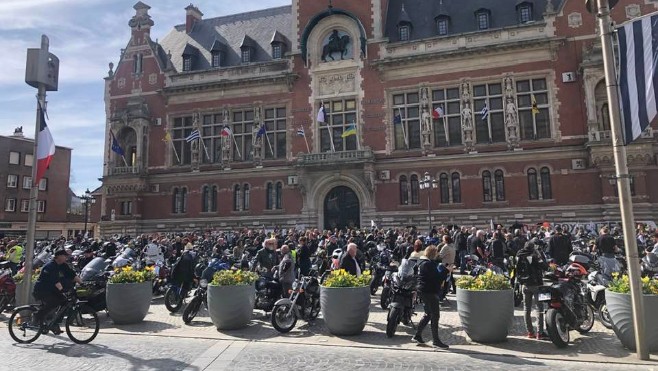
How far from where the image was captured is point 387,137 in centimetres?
3038

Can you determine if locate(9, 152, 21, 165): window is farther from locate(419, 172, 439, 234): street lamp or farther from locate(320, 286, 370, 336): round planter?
locate(320, 286, 370, 336): round planter

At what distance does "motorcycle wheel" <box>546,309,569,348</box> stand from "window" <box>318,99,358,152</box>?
23.6 meters

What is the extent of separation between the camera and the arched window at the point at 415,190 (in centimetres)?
2939

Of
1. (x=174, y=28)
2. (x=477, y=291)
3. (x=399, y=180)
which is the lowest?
(x=477, y=291)

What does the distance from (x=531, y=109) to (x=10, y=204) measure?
55042mm

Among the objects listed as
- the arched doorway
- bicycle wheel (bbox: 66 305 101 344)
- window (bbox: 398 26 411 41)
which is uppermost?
window (bbox: 398 26 411 41)

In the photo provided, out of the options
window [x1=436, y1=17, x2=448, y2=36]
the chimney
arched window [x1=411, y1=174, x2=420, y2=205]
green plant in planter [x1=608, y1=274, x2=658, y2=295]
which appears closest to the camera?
green plant in planter [x1=608, y1=274, x2=658, y2=295]

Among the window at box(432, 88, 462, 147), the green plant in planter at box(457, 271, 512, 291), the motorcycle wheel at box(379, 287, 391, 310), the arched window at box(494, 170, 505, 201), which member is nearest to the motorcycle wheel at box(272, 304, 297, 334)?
the motorcycle wheel at box(379, 287, 391, 310)

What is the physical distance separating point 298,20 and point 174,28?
15.3m

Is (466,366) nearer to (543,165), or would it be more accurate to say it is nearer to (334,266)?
(334,266)

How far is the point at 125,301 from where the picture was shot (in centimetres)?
1101

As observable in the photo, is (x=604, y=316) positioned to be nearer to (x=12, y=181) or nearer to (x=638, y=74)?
(x=638, y=74)

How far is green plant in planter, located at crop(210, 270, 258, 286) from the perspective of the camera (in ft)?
34.1

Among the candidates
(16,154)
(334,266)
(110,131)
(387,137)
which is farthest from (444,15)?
(16,154)
